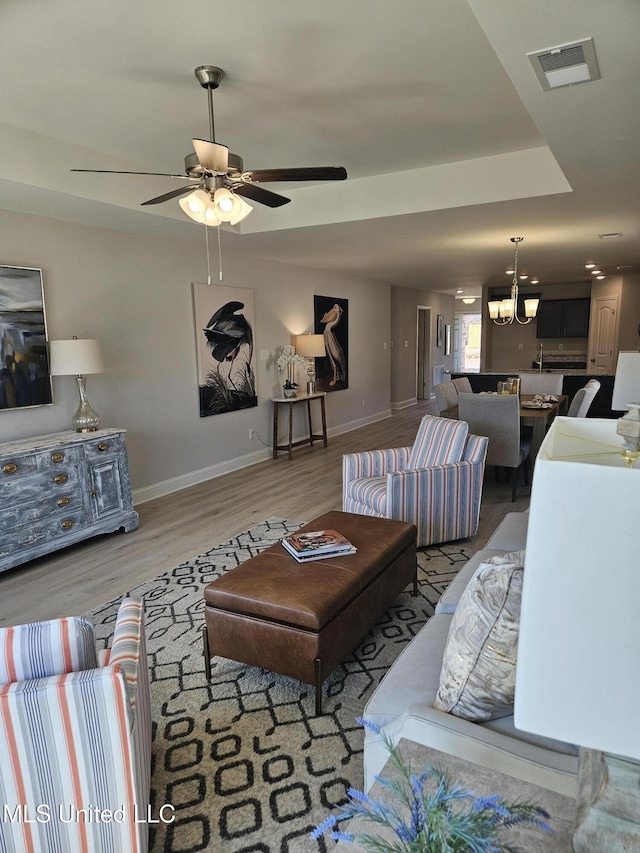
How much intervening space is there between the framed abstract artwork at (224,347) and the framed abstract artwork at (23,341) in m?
1.71

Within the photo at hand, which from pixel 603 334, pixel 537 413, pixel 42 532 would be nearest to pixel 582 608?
pixel 42 532

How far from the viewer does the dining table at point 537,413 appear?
4.87 m

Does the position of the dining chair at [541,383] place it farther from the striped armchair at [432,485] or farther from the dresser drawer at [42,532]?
the dresser drawer at [42,532]

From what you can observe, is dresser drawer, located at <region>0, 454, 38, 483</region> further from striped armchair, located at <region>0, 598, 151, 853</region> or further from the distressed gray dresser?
striped armchair, located at <region>0, 598, 151, 853</region>

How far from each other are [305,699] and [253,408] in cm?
436

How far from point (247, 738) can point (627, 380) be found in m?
2.01

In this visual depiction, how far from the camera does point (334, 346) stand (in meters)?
7.79

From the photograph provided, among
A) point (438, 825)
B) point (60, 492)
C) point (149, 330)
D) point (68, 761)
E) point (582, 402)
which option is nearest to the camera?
point (438, 825)

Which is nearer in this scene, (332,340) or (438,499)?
(438,499)

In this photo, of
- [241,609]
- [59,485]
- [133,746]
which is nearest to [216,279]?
[59,485]

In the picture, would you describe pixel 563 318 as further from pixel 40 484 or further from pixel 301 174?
pixel 40 484

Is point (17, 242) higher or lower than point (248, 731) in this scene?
higher

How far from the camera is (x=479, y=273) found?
8.37 metres

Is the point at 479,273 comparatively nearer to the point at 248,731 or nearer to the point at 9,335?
the point at 9,335
